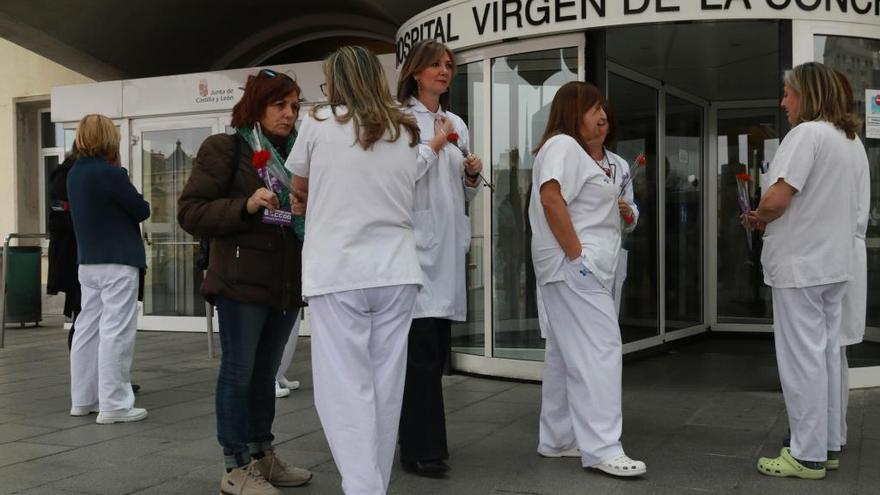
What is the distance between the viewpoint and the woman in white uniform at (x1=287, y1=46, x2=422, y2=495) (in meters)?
3.18

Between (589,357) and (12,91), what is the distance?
41.2 ft

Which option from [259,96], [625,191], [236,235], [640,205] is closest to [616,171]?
[625,191]

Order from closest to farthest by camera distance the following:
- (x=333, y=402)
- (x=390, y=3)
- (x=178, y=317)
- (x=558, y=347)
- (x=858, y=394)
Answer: (x=333, y=402)
(x=558, y=347)
(x=858, y=394)
(x=390, y=3)
(x=178, y=317)

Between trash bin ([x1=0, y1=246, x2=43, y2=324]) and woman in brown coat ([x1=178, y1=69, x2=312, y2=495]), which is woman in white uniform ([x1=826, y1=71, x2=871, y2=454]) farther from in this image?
trash bin ([x1=0, y1=246, x2=43, y2=324])

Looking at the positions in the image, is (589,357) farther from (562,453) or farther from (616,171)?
(616,171)

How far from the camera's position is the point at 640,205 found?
7828mm

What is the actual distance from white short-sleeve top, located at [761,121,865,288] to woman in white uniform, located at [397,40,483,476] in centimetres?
139

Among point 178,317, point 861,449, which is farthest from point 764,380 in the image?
point 178,317

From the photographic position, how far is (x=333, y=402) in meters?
3.19

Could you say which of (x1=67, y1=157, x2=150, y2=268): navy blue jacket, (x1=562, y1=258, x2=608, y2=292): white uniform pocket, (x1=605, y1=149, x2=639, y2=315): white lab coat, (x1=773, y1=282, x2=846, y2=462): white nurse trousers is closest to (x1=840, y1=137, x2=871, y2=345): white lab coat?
(x1=773, y1=282, x2=846, y2=462): white nurse trousers

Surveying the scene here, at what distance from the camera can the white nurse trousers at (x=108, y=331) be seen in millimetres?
5535

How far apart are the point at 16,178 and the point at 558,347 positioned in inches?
476

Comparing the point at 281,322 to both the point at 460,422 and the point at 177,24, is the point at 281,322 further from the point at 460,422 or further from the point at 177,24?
→ the point at 177,24

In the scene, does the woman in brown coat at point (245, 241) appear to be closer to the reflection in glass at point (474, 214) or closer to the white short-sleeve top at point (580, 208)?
the white short-sleeve top at point (580, 208)
